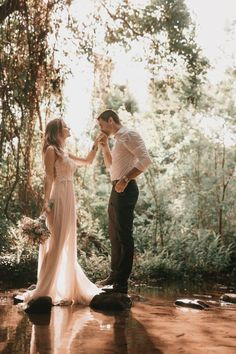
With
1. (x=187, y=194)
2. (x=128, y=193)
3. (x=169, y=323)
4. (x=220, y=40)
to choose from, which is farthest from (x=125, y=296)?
(x=220, y=40)

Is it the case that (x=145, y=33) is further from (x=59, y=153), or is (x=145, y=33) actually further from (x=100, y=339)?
(x=100, y=339)

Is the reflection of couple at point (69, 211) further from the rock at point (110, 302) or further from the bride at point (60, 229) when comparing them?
the rock at point (110, 302)

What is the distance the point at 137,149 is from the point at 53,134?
985mm

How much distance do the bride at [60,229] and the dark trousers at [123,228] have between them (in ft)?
1.27

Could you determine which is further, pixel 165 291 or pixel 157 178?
pixel 157 178

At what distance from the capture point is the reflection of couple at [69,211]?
16.5ft

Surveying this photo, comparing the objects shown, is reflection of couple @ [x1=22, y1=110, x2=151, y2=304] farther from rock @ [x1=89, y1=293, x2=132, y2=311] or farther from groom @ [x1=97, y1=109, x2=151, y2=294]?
rock @ [x1=89, y1=293, x2=132, y2=311]

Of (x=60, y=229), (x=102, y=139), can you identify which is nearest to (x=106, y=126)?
(x=102, y=139)

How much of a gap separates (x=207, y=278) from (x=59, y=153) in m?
4.49

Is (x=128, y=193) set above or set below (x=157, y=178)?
below

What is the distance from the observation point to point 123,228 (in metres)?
5.18

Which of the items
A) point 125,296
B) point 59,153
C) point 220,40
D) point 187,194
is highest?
point 220,40

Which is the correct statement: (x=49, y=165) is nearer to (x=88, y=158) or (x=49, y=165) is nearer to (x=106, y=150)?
(x=88, y=158)

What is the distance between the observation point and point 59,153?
5.09 m
